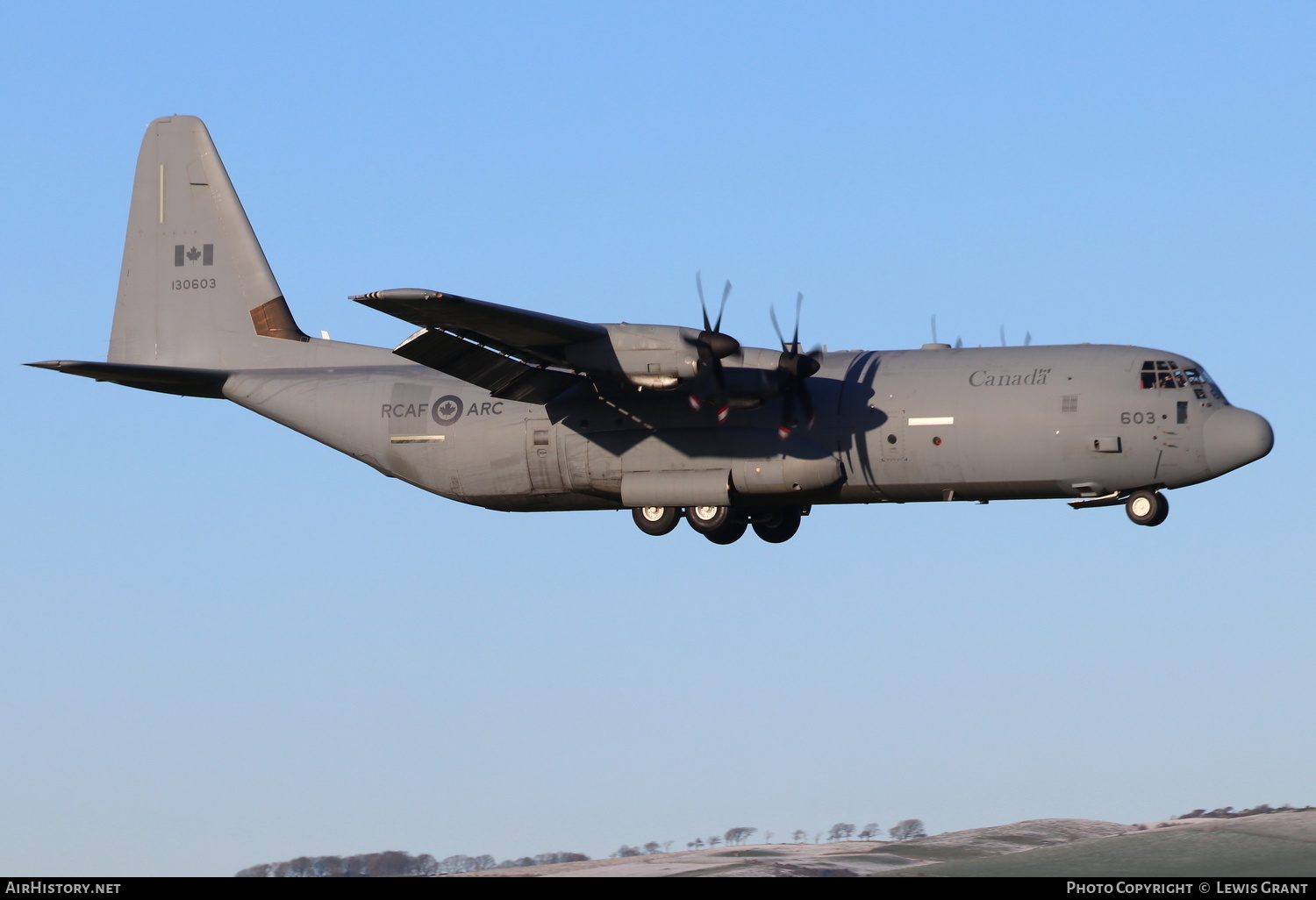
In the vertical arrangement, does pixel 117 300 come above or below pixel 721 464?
above

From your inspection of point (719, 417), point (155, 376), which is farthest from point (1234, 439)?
point (155, 376)

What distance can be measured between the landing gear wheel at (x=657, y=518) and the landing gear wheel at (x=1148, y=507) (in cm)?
736

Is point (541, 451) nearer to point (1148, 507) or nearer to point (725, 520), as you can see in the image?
point (725, 520)

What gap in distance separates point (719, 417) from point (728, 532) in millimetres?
3274

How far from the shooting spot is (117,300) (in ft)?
111

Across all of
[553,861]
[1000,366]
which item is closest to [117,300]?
[553,861]

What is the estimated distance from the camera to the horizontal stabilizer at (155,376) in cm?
3012

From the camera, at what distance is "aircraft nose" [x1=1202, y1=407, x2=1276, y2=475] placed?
26.6m

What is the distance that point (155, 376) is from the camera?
31.3m

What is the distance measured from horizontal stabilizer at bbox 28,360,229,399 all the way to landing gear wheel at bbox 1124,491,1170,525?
648 inches

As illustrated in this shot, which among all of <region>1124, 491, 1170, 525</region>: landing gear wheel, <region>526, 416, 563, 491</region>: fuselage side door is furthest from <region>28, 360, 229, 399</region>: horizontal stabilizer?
<region>1124, 491, 1170, 525</region>: landing gear wheel

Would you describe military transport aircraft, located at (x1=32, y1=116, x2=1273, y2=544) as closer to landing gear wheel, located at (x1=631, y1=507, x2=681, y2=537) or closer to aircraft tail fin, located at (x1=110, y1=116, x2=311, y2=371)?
landing gear wheel, located at (x1=631, y1=507, x2=681, y2=537)

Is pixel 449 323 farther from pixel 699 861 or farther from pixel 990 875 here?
pixel 990 875

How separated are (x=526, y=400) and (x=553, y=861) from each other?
7.78 meters
